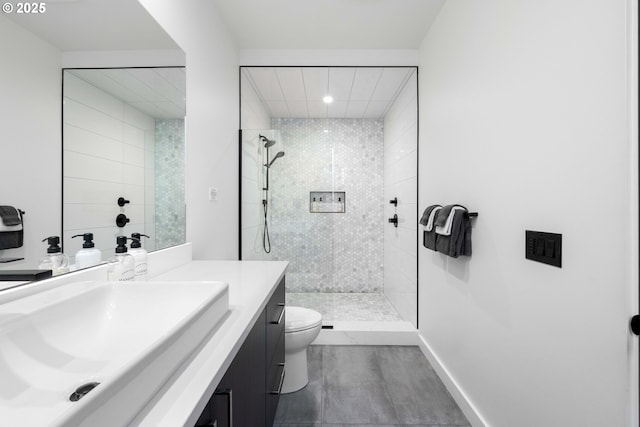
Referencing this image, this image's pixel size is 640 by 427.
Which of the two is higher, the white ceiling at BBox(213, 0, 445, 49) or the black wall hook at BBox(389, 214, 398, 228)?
the white ceiling at BBox(213, 0, 445, 49)

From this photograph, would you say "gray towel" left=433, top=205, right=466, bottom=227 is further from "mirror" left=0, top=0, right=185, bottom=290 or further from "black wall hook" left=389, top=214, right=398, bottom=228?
"mirror" left=0, top=0, right=185, bottom=290

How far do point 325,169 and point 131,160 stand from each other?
2259 mm

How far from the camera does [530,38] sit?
116 cm

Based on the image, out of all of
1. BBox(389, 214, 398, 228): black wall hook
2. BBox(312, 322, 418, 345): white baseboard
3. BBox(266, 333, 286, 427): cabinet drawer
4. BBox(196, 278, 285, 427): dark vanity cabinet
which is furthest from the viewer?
BBox(389, 214, 398, 228): black wall hook

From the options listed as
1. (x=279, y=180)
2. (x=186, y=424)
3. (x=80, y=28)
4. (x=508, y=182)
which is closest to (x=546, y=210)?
(x=508, y=182)

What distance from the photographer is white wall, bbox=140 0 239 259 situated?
161 cm

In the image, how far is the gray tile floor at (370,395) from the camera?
1.64 meters

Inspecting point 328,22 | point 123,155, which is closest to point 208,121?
point 123,155

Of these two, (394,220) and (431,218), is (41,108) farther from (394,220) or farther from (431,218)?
(394,220)

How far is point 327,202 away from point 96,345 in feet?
8.72

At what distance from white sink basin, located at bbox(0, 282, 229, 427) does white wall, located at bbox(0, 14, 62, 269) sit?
18 cm

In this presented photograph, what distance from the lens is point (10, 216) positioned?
732mm

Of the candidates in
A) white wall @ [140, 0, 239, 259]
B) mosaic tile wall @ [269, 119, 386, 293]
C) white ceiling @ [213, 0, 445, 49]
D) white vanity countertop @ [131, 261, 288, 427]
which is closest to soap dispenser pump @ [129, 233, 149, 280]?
white vanity countertop @ [131, 261, 288, 427]

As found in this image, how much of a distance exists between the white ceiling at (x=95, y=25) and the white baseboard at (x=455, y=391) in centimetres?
224
